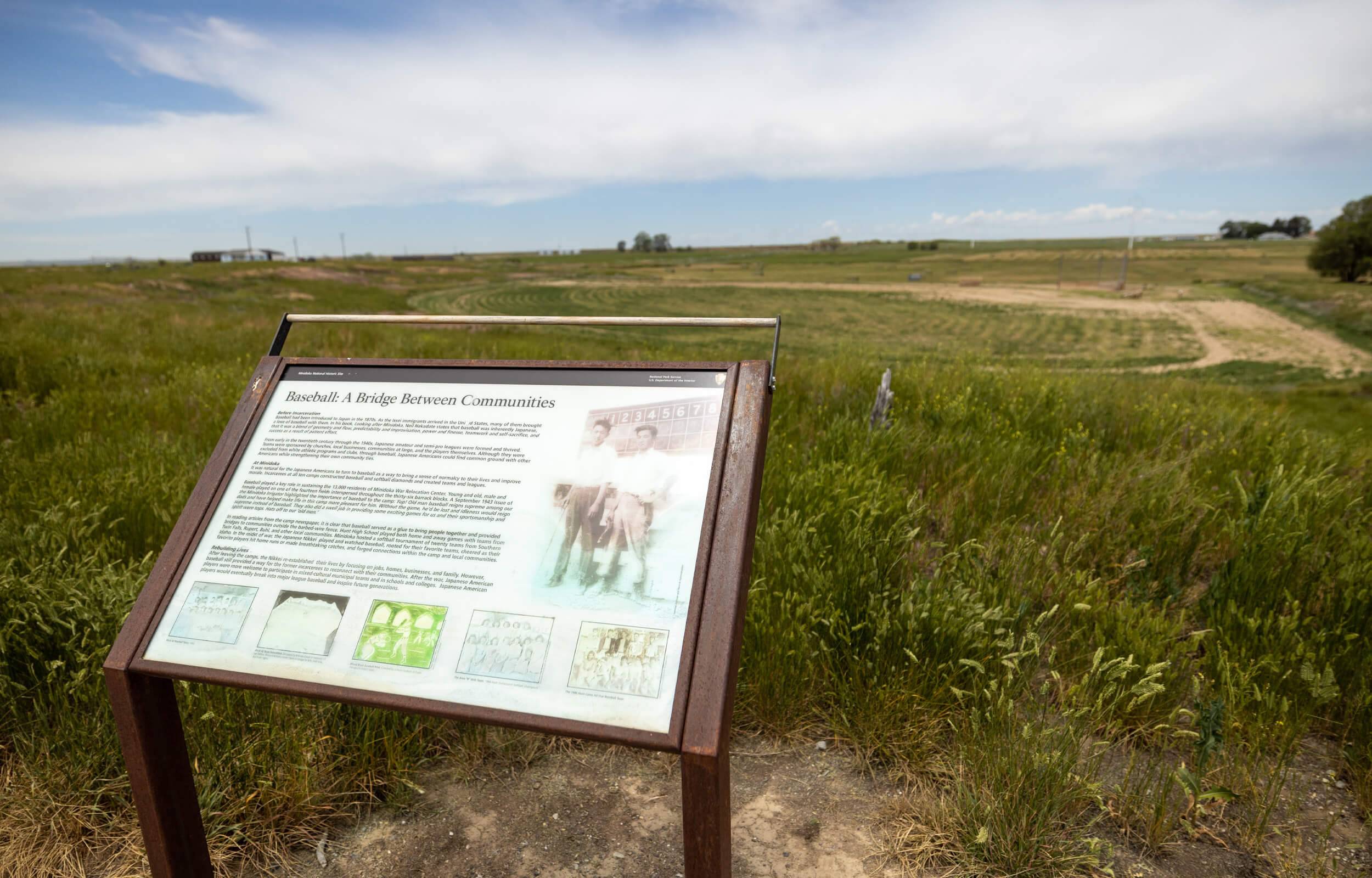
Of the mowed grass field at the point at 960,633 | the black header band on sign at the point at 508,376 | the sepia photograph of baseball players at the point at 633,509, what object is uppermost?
the black header band on sign at the point at 508,376

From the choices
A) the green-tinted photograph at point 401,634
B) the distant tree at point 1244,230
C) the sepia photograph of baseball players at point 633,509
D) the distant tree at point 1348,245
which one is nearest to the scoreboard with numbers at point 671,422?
the sepia photograph of baseball players at point 633,509

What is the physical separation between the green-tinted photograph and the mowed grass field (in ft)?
3.19

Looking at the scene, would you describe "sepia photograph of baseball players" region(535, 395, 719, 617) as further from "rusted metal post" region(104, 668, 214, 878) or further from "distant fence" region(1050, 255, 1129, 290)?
"distant fence" region(1050, 255, 1129, 290)

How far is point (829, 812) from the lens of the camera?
251 centimetres

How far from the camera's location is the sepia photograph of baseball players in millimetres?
1734

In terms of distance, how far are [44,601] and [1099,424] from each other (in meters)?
6.32

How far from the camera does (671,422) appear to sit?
1944 millimetres

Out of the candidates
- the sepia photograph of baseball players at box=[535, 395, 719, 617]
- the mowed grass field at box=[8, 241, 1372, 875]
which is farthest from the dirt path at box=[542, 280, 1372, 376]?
the sepia photograph of baseball players at box=[535, 395, 719, 617]

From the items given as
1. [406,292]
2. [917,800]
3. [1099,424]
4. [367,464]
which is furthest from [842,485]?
[406,292]

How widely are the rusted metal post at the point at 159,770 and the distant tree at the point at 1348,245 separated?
77.6m

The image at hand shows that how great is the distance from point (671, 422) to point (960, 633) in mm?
1525

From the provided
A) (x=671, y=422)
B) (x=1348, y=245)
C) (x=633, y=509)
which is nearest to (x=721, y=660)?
(x=633, y=509)

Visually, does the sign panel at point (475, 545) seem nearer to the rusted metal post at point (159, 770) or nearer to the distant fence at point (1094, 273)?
the rusted metal post at point (159, 770)

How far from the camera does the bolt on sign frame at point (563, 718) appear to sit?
1.57 meters
